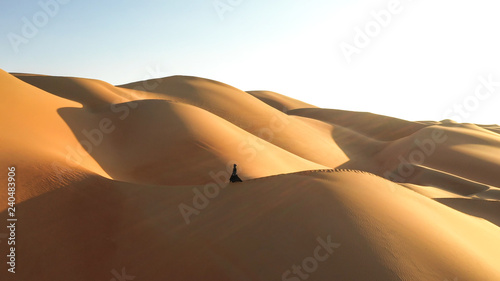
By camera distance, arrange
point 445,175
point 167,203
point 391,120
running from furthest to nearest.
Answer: point 391,120 < point 445,175 < point 167,203

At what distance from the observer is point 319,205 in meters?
6.90

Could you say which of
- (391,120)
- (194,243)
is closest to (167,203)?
(194,243)

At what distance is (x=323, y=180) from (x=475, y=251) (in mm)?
3694

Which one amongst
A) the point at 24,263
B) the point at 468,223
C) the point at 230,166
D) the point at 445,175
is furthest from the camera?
the point at 445,175

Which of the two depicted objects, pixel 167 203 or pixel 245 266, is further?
pixel 167 203

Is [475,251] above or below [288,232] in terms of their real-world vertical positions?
below

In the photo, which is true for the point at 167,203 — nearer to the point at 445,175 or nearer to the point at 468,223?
the point at 468,223

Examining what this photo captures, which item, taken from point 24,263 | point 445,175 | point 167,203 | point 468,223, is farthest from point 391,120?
point 24,263

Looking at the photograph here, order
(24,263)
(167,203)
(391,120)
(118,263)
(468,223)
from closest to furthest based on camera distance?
(24,263) < (118,263) < (167,203) < (468,223) < (391,120)

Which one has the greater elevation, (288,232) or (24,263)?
(288,232)

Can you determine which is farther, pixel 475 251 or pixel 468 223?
pixel 468 223

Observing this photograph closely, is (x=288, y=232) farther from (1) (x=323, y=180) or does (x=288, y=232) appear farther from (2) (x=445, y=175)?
(2) (x=445, y=175)

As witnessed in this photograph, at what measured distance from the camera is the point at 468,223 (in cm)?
923

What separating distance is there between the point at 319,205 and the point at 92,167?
6.68 m
